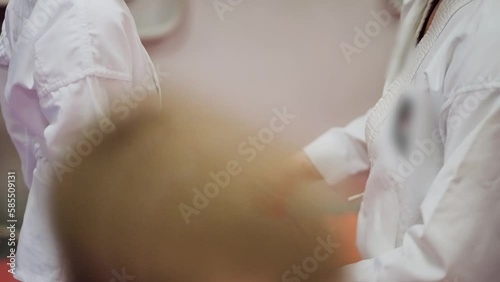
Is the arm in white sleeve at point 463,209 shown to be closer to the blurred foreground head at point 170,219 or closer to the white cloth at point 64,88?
the blurred foreground head at point 170,219

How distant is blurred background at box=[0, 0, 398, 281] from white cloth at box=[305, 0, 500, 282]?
0.12 feet

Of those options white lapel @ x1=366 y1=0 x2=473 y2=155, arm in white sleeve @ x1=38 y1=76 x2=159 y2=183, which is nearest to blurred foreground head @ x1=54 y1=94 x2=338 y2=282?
arm in white sleeve @ x1=38 y1=76 x2=159 y2=183

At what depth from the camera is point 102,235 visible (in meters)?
0.52

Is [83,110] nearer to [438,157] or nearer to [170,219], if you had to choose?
[170,219]

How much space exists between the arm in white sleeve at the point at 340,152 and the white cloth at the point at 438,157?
2 centimetres

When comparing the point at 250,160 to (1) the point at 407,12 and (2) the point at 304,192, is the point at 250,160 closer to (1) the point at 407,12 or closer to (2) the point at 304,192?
(2) the point at 304,192

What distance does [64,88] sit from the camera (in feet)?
2.21

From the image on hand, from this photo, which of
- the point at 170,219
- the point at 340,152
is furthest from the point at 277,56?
the point at 170,219

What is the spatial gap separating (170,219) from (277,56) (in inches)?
10.7

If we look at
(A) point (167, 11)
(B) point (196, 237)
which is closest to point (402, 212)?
(B) point (196, 237)

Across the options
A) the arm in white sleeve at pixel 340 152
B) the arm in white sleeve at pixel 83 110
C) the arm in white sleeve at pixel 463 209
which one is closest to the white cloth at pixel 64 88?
the arm in white sleeve at pixel 83 110

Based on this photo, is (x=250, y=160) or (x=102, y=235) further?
(x=250, y=160)

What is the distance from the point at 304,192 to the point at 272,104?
11 centimetres

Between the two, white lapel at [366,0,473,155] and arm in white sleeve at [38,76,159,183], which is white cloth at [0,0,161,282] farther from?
white lapel at [366,0,473,155]
